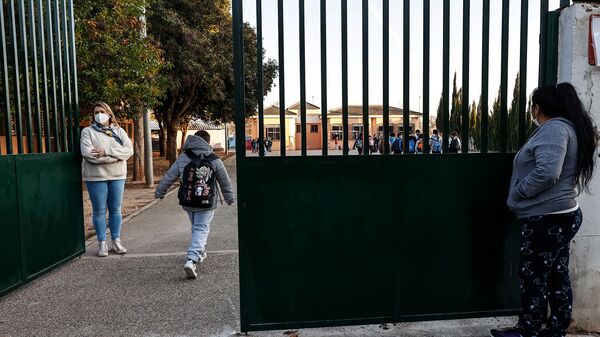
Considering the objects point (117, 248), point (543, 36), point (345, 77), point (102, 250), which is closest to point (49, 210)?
point (102, 250)

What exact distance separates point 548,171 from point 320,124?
153 centimetres

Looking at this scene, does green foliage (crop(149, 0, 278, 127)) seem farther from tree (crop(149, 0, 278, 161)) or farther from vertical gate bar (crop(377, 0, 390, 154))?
vertical gate bar (crop(377, 0, 390, 154))

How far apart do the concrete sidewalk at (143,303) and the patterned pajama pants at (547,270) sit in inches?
19.9

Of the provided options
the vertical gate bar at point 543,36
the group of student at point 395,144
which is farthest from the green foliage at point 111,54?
the vertical gate bar at point 543,36

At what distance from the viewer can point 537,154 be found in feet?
9.16

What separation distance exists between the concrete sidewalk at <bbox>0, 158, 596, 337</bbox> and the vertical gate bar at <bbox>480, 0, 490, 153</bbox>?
4.78 feet

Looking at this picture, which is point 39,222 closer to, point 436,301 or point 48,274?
point 48,274

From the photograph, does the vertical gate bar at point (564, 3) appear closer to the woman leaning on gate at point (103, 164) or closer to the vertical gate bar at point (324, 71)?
the vertical gate bar at point (324, 71)

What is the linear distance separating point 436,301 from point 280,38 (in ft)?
7.47

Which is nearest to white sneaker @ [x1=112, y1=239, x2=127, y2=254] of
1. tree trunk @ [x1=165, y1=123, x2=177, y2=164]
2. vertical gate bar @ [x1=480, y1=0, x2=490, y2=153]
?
vertical gate bar @ [x1=480, y1=0, x2=490, y2=153]

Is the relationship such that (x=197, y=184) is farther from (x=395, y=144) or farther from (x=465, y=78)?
(x=465, y=78)

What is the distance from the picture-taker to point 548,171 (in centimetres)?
271

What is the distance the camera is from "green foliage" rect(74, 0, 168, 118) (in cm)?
807

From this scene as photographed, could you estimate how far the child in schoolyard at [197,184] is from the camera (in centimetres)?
465
